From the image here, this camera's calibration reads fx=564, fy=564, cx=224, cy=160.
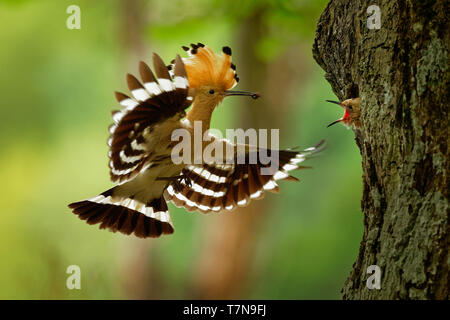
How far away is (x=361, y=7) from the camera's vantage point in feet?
5.99

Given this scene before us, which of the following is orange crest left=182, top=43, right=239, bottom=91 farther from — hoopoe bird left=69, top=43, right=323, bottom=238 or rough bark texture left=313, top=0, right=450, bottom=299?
rough bark texture left=313, top=0, right=450, bottom=299

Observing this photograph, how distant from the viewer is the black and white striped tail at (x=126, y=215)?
222cm

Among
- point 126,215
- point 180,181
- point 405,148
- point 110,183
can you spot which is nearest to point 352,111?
point 405,148

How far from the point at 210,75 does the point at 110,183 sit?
17.1ft

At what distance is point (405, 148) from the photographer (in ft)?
5.39

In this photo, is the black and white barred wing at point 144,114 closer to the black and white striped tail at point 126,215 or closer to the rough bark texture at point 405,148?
the black and white striped tail at point 126,215

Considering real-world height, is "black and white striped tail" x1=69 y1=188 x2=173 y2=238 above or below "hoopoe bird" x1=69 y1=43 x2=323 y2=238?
below

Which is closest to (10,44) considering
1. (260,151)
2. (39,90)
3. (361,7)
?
(39,90)

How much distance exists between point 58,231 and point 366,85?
552cm

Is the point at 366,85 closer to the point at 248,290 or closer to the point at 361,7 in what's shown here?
the point at 361,7

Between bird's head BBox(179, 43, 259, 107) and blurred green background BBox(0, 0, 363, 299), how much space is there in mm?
2524

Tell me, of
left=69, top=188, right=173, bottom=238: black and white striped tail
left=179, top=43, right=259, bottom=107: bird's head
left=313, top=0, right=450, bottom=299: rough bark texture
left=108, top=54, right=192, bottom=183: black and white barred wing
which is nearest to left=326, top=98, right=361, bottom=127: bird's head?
left=313, top=0, right=450, bottom=299: rough bark texture

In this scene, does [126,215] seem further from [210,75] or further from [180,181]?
[210,75]

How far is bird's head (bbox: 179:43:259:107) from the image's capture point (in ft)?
6.64
